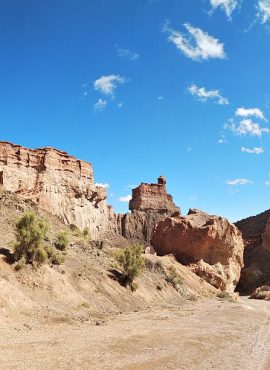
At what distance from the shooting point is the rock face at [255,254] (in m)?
58.7

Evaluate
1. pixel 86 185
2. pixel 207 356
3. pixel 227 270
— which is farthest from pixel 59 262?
pixel 86 185

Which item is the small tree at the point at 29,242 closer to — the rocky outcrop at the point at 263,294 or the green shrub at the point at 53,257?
the green shrub at the point at 53,257

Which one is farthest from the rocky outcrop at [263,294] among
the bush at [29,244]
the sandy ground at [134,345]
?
the bush at [29,244]

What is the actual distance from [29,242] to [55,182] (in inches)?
2056

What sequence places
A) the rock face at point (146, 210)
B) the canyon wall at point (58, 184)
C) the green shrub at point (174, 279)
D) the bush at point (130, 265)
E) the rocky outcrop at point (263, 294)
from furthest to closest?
1. the rock face at point (146, 210)
2. the canyon wall at point (58, 184)
3. the rocky outcrop at point (263, 294)
4. the green shrub at point (174, 279)
5. the bush at point (130, 265)

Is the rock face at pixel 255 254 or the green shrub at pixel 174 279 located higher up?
the rock face at pixel 255 254

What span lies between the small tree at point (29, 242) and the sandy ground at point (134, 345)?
15.0 ft

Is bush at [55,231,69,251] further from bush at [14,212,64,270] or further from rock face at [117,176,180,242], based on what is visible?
rock face at [117,176,180,242]

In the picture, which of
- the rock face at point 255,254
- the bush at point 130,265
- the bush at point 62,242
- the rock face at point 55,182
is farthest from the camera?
the rock face at point 55,182

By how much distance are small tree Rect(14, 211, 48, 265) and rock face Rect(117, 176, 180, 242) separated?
8469 cm

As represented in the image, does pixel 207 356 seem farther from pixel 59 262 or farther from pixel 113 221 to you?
pixel 113 221

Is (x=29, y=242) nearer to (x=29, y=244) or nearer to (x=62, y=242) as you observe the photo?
(x=29, y=244)

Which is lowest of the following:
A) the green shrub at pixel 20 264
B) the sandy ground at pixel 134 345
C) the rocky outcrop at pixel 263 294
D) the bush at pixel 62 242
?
the sandy ground at pixel 134 345

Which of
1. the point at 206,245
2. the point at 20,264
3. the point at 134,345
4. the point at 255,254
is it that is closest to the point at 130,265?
the point at 20,264
